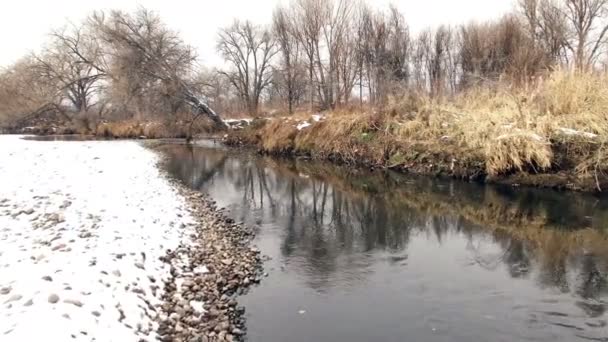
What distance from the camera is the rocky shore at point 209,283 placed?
191 inches

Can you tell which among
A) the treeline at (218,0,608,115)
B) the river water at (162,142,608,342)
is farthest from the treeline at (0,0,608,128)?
the river water at (162,142,608,342)

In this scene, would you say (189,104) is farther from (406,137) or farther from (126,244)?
(126,244)

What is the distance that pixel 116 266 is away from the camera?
552 centimetres

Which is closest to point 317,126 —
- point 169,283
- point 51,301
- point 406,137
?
point 406,137

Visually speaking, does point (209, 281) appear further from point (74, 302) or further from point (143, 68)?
point (143, 68)

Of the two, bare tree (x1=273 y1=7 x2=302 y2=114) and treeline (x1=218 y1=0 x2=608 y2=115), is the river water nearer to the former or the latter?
treeline (x1=218 y1=0 x2=608 y2=115)

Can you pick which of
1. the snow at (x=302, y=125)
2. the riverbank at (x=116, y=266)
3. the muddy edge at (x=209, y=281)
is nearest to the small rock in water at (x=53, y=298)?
the riverbank at (x=116, y=266)

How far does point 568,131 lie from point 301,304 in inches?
426

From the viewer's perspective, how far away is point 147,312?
4.86m

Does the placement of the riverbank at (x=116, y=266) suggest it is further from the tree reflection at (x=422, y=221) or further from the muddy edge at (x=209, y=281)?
the tree reflection at (x=422, y=221)

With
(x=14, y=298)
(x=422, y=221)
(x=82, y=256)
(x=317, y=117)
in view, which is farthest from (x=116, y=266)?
(x=317, y=117)

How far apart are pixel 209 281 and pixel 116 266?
4.22 feet

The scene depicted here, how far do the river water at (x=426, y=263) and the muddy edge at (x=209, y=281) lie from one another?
0.27 metres

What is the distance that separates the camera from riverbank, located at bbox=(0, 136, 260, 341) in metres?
4.23
